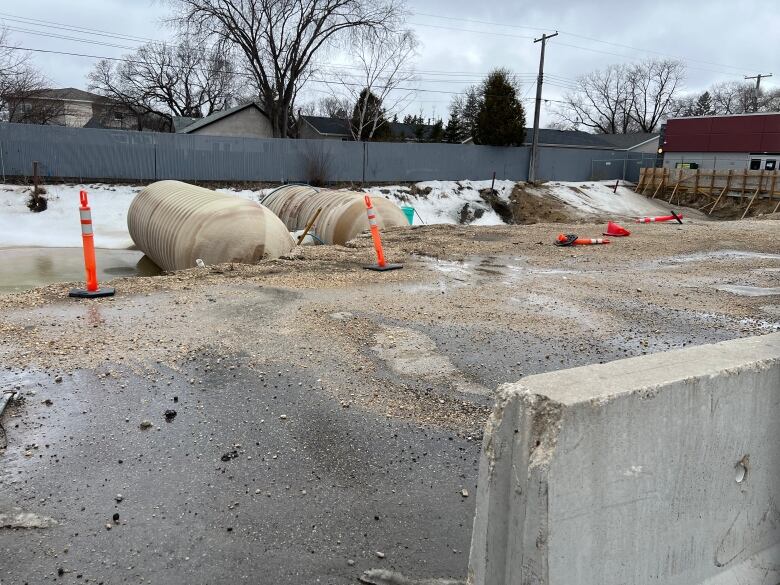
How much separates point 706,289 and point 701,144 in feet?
116

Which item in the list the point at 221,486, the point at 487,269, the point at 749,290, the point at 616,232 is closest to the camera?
the point at 221,486

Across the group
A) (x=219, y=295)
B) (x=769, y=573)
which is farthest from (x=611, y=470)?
(x=219, y=295)

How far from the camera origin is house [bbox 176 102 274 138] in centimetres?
4516

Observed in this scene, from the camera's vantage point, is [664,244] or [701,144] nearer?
[664,244]

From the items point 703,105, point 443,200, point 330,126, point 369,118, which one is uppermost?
point 703,105

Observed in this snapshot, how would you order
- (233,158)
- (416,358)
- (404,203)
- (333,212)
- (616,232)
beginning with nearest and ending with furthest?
(416,358) < (333,212) < (616,232) < (233,158) < (404,203)

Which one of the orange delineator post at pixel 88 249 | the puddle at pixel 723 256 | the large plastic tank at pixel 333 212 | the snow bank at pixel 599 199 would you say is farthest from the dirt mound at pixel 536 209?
the orange delineator post at pixel 88 249

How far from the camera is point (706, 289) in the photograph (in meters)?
9.12

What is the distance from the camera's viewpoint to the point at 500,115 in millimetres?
34906

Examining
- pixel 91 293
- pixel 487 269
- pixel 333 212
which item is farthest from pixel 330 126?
pixel 91 293

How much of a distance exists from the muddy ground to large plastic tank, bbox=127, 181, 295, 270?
1529mm

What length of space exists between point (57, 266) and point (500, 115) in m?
26.4

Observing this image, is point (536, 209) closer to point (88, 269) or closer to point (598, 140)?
point (88, 269)

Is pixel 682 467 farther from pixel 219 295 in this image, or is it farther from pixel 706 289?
pixel 706 289
